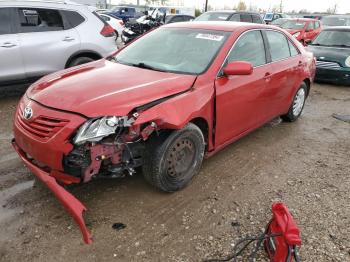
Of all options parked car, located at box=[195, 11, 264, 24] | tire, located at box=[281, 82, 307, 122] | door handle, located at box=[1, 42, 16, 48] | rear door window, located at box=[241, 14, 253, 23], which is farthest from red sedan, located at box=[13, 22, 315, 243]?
rear door window, located at box=[241, 14, 253, 23]

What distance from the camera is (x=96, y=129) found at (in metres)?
2.85

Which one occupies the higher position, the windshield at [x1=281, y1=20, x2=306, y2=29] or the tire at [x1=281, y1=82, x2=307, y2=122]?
the windshield at [x1=281, y1=20, x2=306, y2=29]

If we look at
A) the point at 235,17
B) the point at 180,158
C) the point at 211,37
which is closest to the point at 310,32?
the point at 235,17

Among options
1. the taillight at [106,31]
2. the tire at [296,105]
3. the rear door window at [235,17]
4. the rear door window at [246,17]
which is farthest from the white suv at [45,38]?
the rear door window at [246,17]

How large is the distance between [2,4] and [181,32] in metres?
3.50

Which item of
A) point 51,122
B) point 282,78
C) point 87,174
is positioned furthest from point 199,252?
point 282,78

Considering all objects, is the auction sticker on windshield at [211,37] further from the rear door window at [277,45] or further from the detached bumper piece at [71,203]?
the detached bumper piece at [71,203]

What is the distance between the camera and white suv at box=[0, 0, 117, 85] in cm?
590

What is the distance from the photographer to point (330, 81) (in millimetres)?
9172

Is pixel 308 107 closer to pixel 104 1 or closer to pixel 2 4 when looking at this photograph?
pixel 2 4

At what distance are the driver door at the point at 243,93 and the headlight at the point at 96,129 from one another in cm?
126

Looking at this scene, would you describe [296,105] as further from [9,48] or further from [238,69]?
[9,48]

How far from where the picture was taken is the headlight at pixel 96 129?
9.24 feet

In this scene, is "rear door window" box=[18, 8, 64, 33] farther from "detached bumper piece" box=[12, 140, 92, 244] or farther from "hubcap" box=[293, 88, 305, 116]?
"hubcap" box=[293, 88, 305, 116]
